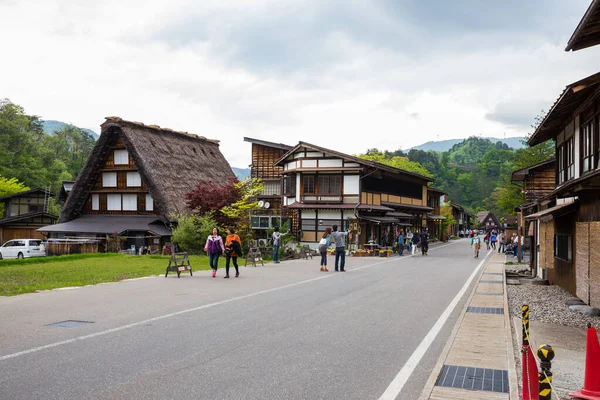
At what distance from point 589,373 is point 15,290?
12.8m

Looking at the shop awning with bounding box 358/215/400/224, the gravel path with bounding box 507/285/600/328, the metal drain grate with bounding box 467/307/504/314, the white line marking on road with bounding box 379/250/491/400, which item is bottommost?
the gravel path with bounding box 507/285/600/328

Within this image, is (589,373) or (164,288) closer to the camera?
(589,373)

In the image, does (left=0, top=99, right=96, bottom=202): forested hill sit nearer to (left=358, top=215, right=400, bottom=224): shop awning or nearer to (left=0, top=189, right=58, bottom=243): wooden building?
(left=0, top=189, right=58, bottom=243): wooden building

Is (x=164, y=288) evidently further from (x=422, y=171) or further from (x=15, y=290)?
(x=422, y=171)

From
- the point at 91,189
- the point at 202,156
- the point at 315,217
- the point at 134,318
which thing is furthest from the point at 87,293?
the point at 202,156

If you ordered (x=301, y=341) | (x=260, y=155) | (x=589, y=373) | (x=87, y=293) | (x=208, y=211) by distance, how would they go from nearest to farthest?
(x=589, y=373) < (x=301, y=341) < (x=87, y=293) < (x=208, y=211) < (x=260, y=155)

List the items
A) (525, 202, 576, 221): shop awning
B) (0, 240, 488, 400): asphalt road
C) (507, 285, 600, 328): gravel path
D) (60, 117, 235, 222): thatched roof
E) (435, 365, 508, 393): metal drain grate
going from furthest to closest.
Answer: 1. (60, 117, 235, 222): thatched roof
2. (525, 202, 576, 221): shop awning
3. (507, 285, 600, 328): gravel path
4. (435, 365, 508, 393): metal drain grate
5. (0, 240, 488, 400): asphalt road

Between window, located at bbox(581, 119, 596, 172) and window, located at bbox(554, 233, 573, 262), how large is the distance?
85.9 inches

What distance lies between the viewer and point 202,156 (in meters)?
49.3

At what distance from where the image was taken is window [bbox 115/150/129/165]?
42.9 metres

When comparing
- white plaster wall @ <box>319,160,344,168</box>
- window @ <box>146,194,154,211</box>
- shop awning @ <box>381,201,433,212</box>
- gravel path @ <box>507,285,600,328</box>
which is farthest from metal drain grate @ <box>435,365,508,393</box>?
window @ <box>146,194,154,211</box>

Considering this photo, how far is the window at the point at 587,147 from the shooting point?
1391cm

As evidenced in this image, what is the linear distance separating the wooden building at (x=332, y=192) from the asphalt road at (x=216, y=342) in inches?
944

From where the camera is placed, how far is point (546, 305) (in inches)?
539
